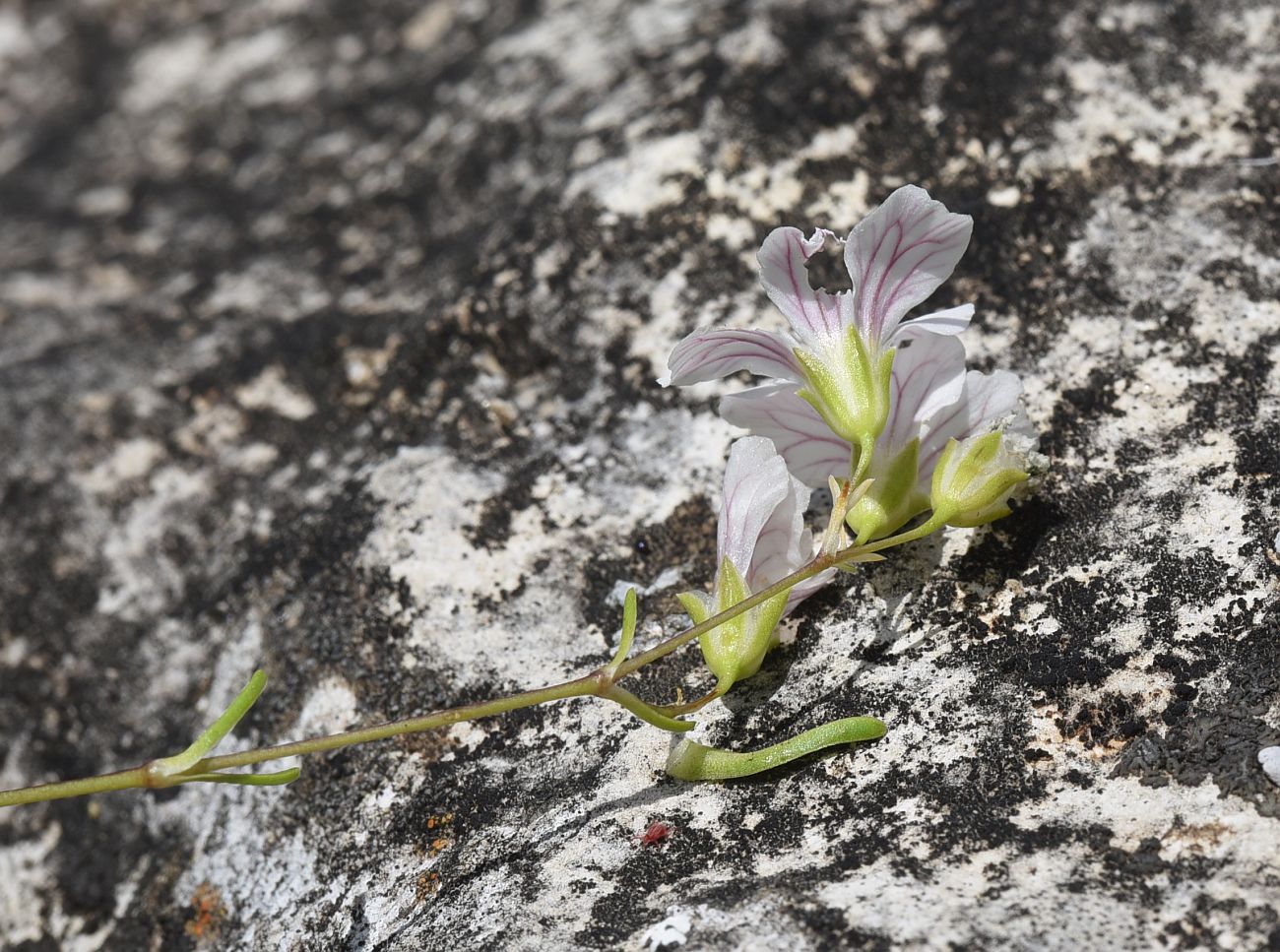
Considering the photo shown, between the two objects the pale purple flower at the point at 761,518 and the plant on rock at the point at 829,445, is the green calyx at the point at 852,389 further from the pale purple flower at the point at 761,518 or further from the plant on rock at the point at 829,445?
the pale purple flower at the point at 761,518

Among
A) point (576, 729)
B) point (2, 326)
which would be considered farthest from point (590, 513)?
point (2, 326)

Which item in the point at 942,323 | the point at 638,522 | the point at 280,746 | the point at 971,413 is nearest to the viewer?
the point at 280,746

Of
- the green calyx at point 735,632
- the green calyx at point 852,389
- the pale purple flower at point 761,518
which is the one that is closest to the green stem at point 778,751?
the green calyx at point 735,632

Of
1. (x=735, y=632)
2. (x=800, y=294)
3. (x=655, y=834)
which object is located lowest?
(x=655, y=834)

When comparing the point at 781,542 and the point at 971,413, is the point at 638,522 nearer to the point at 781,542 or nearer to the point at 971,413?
the point at 781,542

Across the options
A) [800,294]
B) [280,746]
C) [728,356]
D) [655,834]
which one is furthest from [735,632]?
[280,746]

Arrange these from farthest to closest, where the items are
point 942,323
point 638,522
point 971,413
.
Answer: point 638,522, point 971,413, point 942,323

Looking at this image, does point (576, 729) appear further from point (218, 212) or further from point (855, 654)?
point (218, 212)
